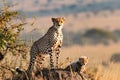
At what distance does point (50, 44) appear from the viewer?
973 centimetres

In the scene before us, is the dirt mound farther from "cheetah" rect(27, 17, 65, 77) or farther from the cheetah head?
the cheetah head

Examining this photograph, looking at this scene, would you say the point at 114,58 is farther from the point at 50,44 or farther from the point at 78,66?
the point at 50,44

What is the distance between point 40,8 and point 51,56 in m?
86.1

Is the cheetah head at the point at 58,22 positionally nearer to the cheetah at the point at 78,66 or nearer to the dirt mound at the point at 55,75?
the cheetah at the point at 78,66

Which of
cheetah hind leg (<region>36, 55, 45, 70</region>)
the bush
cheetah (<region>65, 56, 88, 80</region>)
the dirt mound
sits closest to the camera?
the dirt mound

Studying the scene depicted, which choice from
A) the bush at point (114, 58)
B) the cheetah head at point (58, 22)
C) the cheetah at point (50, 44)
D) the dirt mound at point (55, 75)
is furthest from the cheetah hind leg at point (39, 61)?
Result: the bush at point (114, 58)

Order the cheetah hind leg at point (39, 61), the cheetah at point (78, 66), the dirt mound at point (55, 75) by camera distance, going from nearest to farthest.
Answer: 1. the dirt mound at point (55, 75)
2. the cheetah at point (78, 66)
3. the cheetah hind leg at point (39, 61)

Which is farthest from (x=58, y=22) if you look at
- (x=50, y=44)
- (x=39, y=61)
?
(x=39, y=61)

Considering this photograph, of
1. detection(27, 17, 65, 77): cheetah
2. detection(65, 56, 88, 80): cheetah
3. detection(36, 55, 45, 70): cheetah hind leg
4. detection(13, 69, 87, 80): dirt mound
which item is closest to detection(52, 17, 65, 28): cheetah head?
detection(27, 17, 65, 77): cheetah

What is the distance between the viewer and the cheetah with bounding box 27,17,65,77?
383 inches

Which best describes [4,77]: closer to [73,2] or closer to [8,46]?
[8,46]

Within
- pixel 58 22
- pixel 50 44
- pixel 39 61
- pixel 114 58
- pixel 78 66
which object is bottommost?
pixel 114 58

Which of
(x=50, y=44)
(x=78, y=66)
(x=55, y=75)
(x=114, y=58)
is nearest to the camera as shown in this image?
(x=55, y=75)

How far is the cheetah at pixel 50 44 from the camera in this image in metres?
9.72
